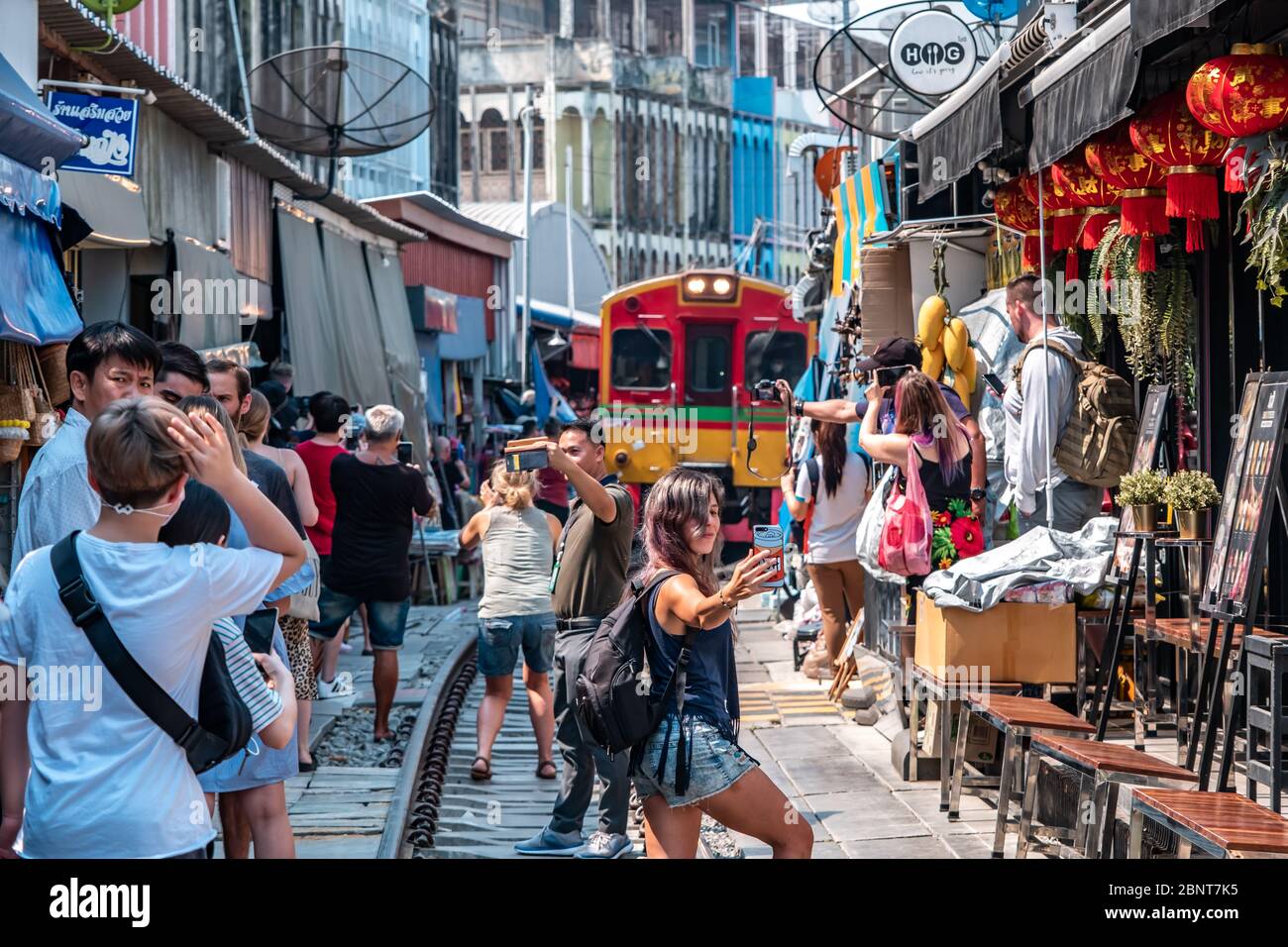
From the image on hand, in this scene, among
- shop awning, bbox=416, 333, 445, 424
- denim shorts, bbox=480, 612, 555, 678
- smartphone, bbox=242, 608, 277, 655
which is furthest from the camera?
shop awning, bbox=416, 333, 445, 424

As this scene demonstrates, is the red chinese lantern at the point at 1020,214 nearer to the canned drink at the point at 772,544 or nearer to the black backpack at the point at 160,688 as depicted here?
the canned drink at the point at 772,544

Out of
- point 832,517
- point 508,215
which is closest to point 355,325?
point 832,517

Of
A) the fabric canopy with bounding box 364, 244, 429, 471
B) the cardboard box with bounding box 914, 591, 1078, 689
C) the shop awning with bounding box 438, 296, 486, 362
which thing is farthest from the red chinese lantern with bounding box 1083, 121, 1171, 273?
the shop awning with bounding box 438, 296, 486, 362

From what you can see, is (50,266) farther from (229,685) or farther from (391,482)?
(229,685)

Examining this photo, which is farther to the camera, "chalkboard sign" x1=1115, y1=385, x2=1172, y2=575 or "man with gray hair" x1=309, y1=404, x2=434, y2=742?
"man with gray hair" x1=309, y1=404, x2=434, y2=742

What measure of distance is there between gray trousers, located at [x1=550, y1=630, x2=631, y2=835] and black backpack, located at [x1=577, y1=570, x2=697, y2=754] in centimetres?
191

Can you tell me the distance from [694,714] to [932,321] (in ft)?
17.7

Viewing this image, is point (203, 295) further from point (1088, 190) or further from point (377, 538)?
point (1088, 190)

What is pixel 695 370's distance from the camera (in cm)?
2198

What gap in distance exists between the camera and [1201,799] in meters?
5.25

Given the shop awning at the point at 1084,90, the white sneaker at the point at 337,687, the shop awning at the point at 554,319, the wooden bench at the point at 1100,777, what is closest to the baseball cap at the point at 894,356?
the shop awning at the point at 1084,90

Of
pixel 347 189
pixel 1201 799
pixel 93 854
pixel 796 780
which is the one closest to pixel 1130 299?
pixel 796 780

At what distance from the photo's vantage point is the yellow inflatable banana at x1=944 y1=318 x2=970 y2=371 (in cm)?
991

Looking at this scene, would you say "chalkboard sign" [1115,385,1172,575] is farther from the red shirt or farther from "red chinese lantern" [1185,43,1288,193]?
the red shirt
